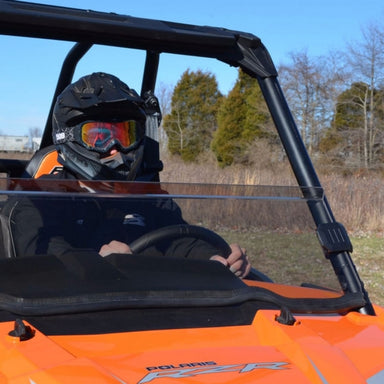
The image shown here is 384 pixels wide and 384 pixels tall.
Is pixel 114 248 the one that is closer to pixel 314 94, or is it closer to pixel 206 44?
pixel 206 44

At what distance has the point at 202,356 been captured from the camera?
4.33ft

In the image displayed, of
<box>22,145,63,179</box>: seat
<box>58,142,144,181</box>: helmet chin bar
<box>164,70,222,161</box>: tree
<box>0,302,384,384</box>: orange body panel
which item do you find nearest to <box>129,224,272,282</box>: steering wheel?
<box>0,302,384,384</box>: orange body panel

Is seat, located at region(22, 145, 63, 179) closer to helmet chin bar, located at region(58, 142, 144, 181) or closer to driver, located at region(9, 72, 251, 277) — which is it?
driver, located at region(9, 72, 251, 277)

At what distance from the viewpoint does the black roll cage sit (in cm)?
180

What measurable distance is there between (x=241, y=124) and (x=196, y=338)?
19.0 meters

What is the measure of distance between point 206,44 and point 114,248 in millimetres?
738

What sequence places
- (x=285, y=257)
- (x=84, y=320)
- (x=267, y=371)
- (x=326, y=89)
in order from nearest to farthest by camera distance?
(x=267, y=371), (x=84, y=320), (x=285, y=257), (x=326, y=89)

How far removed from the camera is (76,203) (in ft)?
5.55

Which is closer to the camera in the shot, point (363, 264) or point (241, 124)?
point (363, 264)

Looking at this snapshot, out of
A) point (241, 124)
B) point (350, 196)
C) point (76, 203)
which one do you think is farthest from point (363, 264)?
point (241, 124)

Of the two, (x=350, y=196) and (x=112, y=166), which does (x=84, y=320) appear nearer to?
(x=112, y=166)

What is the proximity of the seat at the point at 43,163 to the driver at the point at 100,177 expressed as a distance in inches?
6.3

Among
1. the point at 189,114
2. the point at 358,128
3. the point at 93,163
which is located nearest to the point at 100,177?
the point at 93,163

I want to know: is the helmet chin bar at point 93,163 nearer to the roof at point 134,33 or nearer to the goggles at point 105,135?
Answer: the goggles at point 105,135
